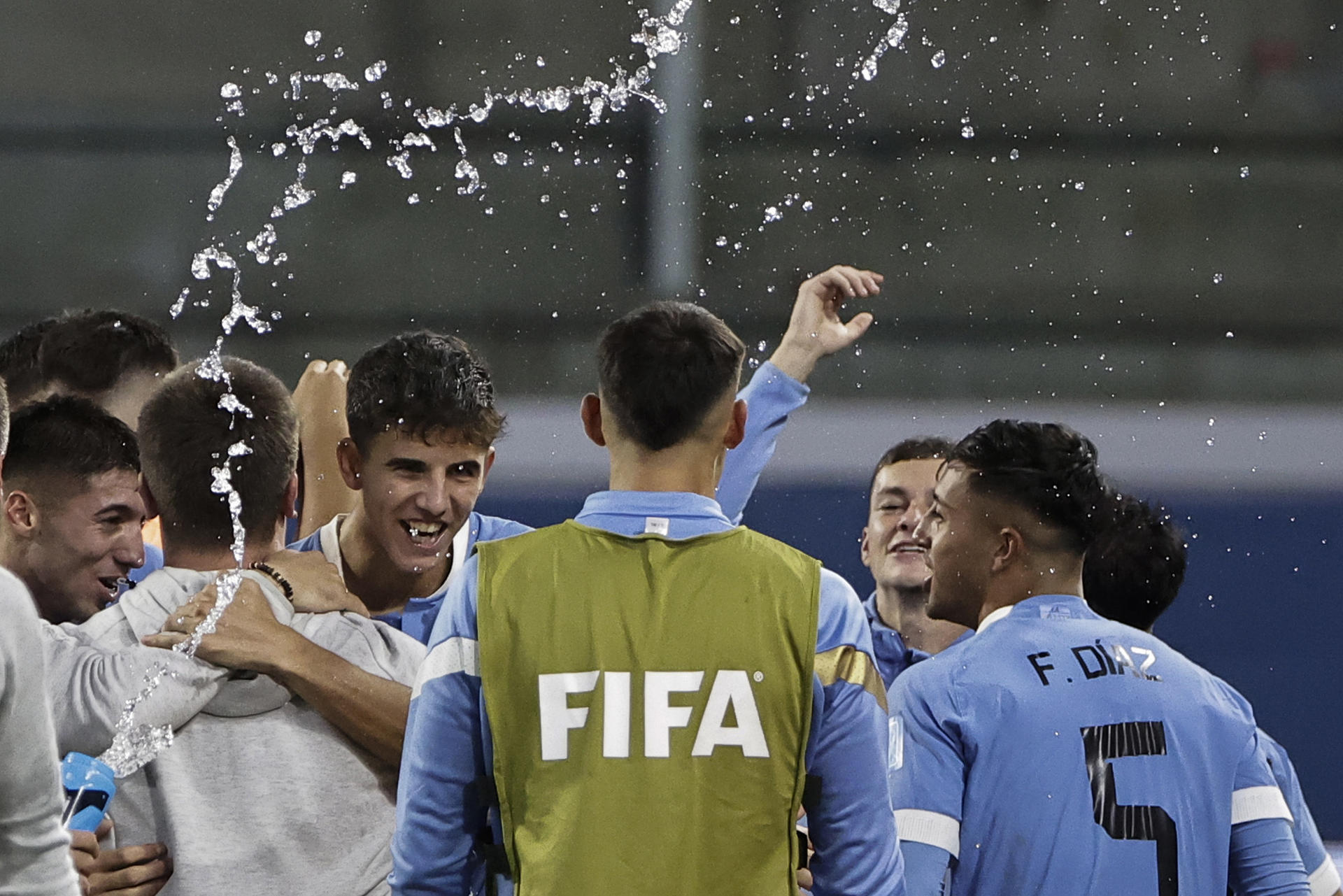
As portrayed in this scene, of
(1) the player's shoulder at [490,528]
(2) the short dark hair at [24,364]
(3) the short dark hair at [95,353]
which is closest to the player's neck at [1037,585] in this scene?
(1) the player's shoulder at [490,528]

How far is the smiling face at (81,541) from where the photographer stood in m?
2.78

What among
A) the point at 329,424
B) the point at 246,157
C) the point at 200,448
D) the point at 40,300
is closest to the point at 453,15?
the point at 246,157

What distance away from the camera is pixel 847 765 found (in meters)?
2.30

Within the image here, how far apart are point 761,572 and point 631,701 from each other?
0.27 meters

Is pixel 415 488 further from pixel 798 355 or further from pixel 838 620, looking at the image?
pixel 838 620

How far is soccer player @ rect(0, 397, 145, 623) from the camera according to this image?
9.09ft

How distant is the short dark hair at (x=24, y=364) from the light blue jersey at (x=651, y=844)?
1949mm

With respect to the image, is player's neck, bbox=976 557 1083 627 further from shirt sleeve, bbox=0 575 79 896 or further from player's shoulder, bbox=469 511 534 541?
shirt sleeve, bbox=0 575 79 896

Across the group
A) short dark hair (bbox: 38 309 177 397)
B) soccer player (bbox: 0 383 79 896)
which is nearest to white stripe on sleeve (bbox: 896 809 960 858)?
soccer player (bbox: 0 383 79 896)

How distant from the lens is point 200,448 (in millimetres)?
2512

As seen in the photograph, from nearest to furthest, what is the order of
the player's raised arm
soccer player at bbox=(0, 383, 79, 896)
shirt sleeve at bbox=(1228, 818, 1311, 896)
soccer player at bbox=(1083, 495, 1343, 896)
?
soccer player at bbox=(0, 383, 79, 896), shirt sleeve at bbox=(1228, 818, 1311, 896), soccer player at bbox=(1083, 495, 1343, 896), the player's raised arm

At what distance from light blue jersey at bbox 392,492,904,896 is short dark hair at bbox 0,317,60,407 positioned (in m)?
1.95

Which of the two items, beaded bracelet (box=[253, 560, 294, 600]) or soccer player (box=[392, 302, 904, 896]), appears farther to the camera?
beaded bracelet (box=[253, 560, 294, 600])

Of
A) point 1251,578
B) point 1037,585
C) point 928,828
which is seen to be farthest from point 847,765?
point 1251,578
